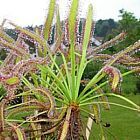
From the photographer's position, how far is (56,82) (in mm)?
1937

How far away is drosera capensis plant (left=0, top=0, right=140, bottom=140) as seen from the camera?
1.76 metres

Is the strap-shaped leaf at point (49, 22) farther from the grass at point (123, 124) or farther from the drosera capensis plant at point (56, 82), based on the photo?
the grass at point (123, 124)

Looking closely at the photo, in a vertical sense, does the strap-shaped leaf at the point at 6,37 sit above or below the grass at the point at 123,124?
above

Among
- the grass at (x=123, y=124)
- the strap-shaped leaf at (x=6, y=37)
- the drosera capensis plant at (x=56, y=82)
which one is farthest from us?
the grass at (x=123, y=124)

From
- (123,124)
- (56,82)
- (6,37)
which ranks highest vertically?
(6,37)

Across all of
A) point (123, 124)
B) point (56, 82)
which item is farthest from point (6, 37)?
point (123, 124)

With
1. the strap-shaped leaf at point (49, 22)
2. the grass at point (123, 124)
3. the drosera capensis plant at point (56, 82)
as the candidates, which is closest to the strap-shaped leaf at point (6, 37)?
the drosera capensis plant at point (56, 82)

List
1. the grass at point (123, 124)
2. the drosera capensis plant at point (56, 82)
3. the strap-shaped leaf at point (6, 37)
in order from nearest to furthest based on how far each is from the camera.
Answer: the drosera capensis plant at point (56, 82)
the strap-shaped leaf at point (6, 37)
the grass at point (123, 124)

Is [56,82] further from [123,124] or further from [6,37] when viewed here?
[123,124]

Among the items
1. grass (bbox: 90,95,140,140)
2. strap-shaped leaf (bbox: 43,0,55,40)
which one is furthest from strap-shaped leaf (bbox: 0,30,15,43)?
grass (bbox: 90,95,140,140)

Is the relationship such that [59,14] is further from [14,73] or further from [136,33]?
[136,33]

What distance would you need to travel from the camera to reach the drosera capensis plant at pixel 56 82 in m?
1.76

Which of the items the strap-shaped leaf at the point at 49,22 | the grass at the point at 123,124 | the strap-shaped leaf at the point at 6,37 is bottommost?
the grass at the point at 123,124

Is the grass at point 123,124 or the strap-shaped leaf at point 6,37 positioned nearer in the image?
the strap-shaped leaf at point 6,37
